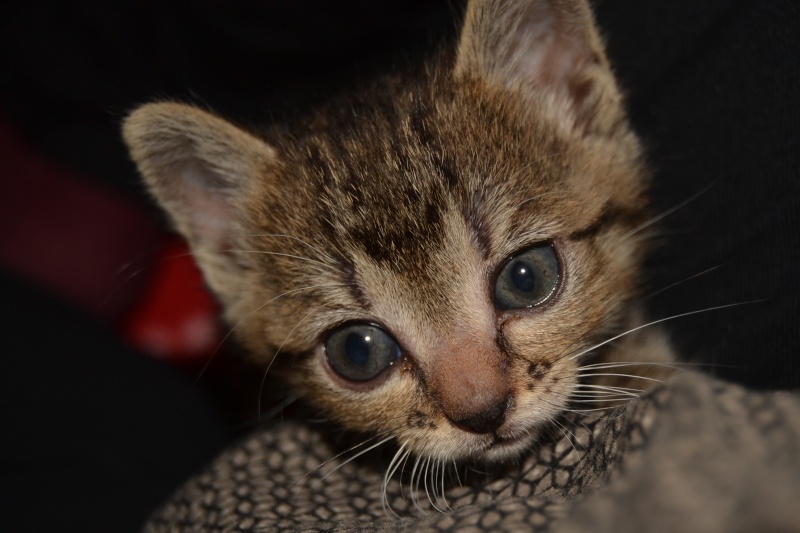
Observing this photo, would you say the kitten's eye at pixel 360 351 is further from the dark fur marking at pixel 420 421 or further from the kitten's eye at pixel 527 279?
the kitten's eye at pixel 527 279

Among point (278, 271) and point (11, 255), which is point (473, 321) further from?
point (11, 255)

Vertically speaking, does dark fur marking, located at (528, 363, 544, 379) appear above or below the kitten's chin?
above

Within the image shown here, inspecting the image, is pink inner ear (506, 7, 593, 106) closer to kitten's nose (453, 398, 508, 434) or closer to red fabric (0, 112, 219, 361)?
kitten's nose (453, 398, 508, 434)

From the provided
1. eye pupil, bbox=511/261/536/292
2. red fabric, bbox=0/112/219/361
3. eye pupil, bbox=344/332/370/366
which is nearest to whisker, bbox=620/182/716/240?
eye pupil, bbox=511/261/536/292

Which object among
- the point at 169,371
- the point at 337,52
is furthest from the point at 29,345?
the point at 337,52

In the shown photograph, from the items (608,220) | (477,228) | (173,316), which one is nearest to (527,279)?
(477,228)

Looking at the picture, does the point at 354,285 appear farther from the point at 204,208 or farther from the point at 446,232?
the point at 204,208

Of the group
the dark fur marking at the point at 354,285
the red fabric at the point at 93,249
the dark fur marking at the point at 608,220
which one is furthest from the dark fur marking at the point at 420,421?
the red fabric at the point at 93,249
